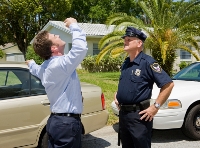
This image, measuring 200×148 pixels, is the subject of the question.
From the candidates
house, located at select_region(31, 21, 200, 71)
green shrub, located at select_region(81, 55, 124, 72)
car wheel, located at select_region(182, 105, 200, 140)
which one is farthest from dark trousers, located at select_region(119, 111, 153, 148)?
house, located at select_region(31, 21, 200, 71)

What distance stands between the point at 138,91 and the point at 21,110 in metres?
1.74

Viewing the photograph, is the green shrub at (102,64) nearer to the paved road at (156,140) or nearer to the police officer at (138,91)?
the paved road at (156,140)

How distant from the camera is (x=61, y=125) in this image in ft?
8.25

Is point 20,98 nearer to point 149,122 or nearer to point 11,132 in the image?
point 11,132

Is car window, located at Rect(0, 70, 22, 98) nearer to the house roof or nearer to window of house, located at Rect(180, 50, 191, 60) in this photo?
the house roof

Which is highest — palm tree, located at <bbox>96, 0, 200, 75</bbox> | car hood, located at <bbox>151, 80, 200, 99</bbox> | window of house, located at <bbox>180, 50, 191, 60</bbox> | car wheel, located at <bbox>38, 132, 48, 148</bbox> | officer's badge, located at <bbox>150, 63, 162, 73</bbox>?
palm tree, located at <bbox>96, 0, 200, 75</bbox>

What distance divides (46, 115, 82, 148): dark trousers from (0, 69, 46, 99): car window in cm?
173

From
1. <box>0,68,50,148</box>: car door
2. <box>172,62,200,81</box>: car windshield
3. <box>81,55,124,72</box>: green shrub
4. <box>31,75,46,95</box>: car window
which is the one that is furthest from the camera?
<box>81,55,124,72</box>: green shrub

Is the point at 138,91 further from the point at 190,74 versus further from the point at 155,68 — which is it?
the point at 190,74

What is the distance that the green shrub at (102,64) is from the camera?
21.0 m

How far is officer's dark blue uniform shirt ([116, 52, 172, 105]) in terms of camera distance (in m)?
3.07

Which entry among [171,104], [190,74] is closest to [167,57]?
[190,74]

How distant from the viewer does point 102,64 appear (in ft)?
69.5

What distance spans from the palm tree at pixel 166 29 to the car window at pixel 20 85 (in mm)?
8307
